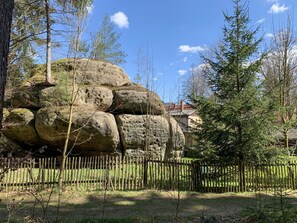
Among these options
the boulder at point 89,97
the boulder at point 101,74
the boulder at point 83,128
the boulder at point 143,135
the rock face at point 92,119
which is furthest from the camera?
the boulder at point 101,74

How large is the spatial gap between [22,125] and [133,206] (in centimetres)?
1056

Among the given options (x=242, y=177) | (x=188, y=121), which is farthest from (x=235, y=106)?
(x=188, y=121)

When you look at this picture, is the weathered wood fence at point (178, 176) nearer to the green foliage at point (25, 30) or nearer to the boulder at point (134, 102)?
the boulder at point (134, 102)

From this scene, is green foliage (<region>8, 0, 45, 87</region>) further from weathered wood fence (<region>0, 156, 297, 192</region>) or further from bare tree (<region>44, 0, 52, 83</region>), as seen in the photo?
weathered wood fence (<region>0, 156, 297, 192</region>)

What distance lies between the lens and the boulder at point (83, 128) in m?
15.7

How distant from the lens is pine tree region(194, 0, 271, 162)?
1133cm

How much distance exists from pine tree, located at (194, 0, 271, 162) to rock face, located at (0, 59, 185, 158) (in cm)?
415

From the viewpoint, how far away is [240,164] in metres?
11.8

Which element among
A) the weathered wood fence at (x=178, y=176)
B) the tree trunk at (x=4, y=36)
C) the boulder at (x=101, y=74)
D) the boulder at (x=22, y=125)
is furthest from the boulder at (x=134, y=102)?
the tree trunk at (x=4, y=36)

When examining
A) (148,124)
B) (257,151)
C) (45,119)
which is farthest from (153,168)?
(45,119)

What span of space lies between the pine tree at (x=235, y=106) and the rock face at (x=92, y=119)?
4147 millimetres

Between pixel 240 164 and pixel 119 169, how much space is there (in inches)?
202

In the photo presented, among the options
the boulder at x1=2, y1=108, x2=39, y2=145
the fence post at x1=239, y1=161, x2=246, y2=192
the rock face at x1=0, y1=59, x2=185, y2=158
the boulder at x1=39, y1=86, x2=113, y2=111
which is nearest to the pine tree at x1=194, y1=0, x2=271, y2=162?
the fence post at x1=239, y1=161, x2=246, y2=192

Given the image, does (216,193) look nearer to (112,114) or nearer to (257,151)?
(257,151)
